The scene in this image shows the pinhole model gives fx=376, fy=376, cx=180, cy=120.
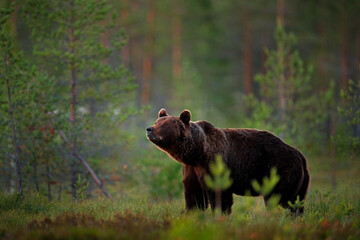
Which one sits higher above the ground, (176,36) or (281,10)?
(281,10)

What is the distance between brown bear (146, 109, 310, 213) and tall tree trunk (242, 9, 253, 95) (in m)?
22.2

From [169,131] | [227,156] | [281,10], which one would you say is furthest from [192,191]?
[281,10]

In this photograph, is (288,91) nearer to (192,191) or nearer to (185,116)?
(185,116)

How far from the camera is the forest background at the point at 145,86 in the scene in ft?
29.8

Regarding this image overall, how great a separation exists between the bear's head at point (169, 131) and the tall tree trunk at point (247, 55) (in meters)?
23.0

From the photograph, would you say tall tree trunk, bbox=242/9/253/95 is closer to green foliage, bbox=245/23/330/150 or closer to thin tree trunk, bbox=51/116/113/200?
green foliage, bbox=245/23/330/150

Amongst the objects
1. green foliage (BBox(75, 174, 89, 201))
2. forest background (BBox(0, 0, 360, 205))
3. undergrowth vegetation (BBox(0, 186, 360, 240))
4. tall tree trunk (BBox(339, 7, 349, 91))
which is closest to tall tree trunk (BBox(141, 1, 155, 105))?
forest background (BBox(0, 0, 360, 205))

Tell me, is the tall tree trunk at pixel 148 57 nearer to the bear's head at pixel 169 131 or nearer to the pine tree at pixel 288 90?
the pine tree at pixel 288 90

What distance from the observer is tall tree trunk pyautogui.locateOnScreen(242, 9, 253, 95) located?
2839 cm

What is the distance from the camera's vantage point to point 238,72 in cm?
3117

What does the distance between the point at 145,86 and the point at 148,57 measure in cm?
263

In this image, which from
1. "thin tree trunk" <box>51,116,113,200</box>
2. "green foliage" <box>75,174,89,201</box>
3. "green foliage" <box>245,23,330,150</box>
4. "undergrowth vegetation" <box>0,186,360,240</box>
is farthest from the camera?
"green foliage" <box>245,23,330,150</box>

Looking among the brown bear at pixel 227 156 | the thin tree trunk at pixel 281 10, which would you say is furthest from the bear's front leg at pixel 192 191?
the thin tree trunk at pixel 281 10

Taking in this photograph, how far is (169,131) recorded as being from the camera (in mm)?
5848
